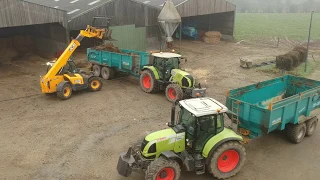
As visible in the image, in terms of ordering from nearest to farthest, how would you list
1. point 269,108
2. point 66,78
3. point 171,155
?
point 171,155 < point 269,108 < point 66,78

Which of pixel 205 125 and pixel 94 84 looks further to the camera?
pixel 94 84

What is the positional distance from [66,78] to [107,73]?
3265mm

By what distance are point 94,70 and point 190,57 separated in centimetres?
848

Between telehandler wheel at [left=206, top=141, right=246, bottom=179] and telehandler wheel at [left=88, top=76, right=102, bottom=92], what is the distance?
8502mm

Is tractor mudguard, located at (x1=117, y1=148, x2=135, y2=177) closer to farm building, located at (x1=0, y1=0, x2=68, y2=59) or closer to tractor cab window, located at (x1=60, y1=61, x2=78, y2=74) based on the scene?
tractor cab window, located at (x1=60, y1=61, x2=78, y2=74)

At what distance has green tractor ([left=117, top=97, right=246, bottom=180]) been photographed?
689cm

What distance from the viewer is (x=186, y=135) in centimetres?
726

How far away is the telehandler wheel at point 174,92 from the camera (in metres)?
12.4

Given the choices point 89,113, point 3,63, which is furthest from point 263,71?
point 3,63

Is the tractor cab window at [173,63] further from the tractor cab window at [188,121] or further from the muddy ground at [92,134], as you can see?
the tractor cab window at [188,121]

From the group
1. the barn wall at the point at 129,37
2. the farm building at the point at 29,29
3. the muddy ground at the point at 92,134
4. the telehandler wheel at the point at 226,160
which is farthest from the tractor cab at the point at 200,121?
the barn wall at the point at 129,37

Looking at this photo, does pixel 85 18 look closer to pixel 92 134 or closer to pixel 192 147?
pixel 92 134

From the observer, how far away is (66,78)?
13.3 m

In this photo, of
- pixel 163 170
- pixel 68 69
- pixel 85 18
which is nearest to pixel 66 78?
pixel 68 69
